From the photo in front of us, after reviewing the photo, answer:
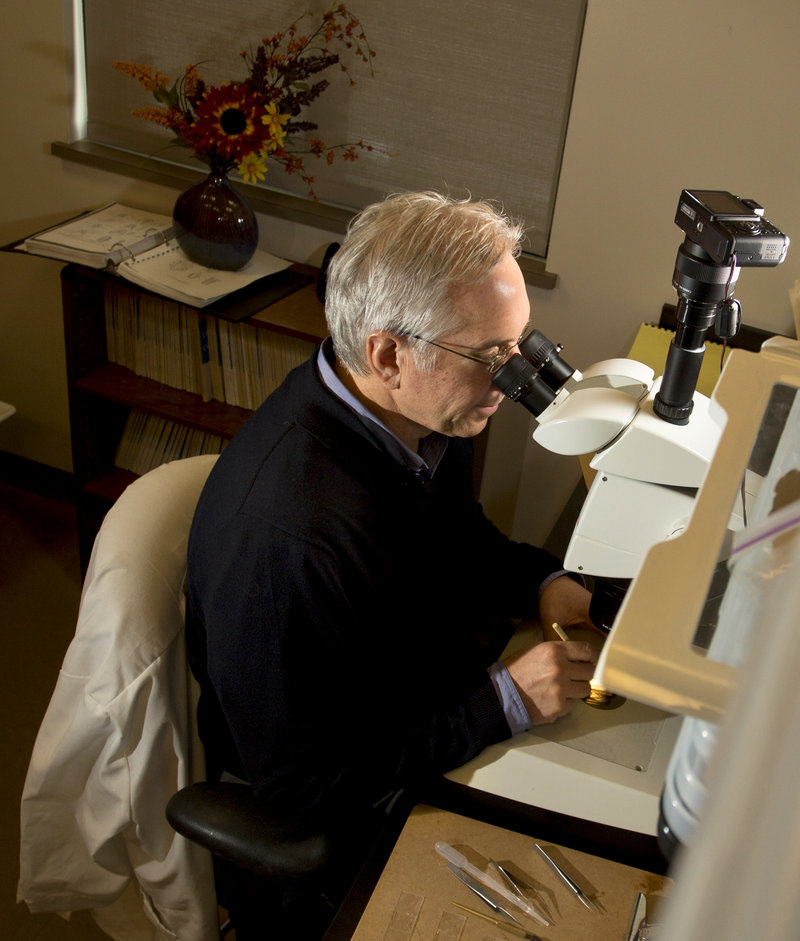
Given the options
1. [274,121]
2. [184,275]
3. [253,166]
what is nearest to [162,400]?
[184,275]

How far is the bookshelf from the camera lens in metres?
2.31

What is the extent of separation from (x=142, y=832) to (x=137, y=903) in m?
0.34

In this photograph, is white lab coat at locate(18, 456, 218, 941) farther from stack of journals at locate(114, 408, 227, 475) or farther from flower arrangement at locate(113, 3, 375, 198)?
stack of journals at locate(114, 408, 227, 475)

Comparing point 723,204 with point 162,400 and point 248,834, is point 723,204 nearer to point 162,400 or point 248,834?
point 248,834

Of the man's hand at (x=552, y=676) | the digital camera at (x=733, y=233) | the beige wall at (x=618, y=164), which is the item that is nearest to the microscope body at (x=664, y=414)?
the digital camera at (x=733, y=233)

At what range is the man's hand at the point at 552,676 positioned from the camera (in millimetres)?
1210

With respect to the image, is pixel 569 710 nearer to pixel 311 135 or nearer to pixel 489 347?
pixel 489 347

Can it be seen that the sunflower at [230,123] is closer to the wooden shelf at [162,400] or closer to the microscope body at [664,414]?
the wooden shelf at [162,400]

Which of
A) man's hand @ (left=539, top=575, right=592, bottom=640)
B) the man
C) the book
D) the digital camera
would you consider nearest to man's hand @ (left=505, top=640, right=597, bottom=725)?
the man

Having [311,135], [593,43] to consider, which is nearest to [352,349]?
[593,43]

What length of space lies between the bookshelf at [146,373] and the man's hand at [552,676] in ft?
3.81

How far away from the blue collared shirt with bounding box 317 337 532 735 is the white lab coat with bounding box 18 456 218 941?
10.6 inches

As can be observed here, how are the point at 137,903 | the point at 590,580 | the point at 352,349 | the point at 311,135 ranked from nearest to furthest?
1. the point at 352,349
2. the point at 137,903
3. the point at 590,580
4. the point at 311,135

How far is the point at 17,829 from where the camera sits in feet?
6.59
